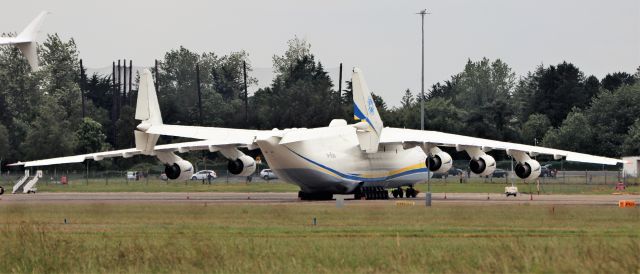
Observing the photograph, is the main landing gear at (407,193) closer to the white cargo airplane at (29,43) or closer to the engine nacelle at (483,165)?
the engine nacelle at (483,165)

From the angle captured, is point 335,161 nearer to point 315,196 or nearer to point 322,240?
point 315,196

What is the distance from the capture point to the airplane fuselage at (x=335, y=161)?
201 feet

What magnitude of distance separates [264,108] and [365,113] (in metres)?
40.6

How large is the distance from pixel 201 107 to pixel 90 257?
85695 mm

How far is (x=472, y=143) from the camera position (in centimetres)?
6147

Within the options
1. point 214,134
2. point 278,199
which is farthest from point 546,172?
point 214,134

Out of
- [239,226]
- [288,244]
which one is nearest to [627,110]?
[239,226]

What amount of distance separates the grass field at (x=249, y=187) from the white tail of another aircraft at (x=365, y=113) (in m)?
19.1

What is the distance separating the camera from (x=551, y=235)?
34969 millimetres

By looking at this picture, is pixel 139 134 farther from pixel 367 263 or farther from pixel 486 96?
pixel 486 96

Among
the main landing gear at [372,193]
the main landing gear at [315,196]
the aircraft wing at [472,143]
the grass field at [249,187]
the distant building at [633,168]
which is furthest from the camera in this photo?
the distant building at [633,168]

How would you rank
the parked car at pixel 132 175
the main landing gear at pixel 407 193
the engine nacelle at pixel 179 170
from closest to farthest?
the engine nacelle at pixel 179 170 → the main landing gear at pixel 407 193 → the parked car at pixel 132 175

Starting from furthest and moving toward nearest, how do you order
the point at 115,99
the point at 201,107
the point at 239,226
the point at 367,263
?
the point at 115,99 → the point at 201,107 → the point at 239,226 → the point at 367,263

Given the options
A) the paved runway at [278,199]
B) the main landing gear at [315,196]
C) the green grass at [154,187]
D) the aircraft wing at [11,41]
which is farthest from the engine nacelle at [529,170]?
the aircraft wing at [11,41]
